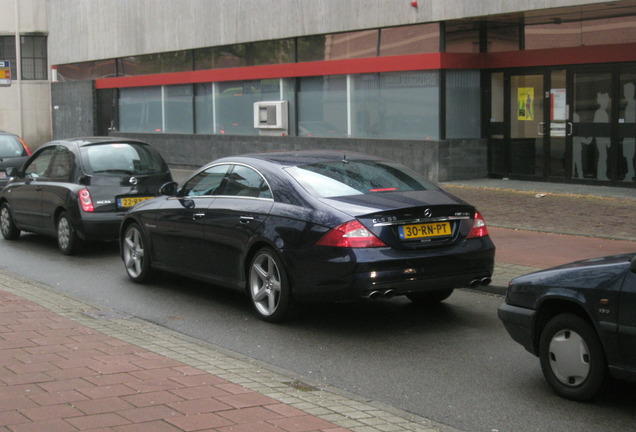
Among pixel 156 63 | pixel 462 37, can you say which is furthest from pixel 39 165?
pixel 156 63

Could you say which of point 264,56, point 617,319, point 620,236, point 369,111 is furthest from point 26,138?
point 617,319

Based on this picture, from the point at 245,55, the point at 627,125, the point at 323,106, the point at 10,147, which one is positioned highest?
the point at 245,55

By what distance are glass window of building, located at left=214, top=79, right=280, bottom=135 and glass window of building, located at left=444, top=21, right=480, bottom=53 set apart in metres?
5.90

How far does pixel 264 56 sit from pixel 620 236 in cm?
1418

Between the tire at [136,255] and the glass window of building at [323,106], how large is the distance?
11870 millimetres

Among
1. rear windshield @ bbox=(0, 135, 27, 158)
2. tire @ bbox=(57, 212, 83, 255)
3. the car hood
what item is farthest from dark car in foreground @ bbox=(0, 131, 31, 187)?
the car hood

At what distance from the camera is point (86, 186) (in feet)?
41.2

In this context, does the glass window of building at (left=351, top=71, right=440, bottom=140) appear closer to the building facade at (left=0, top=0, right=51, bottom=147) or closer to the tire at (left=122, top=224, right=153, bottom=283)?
the tire at (left=122, top=224, right=153, bottom=283)

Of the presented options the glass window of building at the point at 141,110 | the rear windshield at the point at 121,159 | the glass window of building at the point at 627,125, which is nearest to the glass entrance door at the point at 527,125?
the glass window of building at the point at 627,125

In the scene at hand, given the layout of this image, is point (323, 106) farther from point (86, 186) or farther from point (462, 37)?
point (86, 186)

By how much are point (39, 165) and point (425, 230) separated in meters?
8.07

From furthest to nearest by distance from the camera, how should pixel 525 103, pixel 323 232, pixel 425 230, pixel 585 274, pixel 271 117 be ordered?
pixel 271 117
pixel 525 103
pixel 425 230
pixel 323 232
pixel 585 274

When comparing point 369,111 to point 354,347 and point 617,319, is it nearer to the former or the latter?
point 354,347

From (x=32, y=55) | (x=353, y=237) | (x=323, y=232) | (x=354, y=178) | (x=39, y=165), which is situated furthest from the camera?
(x=32, y=55)
